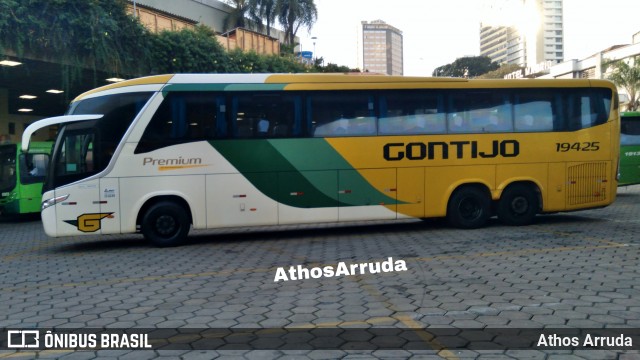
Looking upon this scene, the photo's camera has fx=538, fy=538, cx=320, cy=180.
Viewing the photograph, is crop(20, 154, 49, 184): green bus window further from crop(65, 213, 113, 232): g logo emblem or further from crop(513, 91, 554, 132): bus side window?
crop(513, 91, 554, 132): bus side window

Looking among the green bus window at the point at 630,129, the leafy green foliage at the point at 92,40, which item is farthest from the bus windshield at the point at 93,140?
the green bus window at the point at 630,129

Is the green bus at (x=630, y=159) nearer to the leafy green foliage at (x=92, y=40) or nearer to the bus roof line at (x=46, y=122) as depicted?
the leafy green foliage at (x=92, y=40)

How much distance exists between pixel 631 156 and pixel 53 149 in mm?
18986

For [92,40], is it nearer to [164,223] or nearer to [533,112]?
[164,223]

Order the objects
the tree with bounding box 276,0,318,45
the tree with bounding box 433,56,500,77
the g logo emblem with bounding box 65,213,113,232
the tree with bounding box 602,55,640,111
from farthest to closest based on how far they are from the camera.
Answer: the tree with bounding box 433,56,500,77
the tree with bounding box 276,0,318,45
the tree with bounding box 602,55,640,111
the g logo emblem with bounding box 65,213,113,232

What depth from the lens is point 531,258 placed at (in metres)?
8.30

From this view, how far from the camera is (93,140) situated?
1037cm

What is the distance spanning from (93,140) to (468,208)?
803cm

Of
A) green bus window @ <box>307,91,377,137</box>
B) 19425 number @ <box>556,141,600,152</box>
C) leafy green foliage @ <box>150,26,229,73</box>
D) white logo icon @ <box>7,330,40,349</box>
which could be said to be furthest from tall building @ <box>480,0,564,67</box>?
white logo icon @ <box>7,330,40,349</box>

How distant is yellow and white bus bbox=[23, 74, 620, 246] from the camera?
10438 mm

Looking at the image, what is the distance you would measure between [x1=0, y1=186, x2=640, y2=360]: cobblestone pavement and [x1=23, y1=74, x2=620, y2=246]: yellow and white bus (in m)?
0.74

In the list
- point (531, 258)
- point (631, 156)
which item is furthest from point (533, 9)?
point (531, 258)

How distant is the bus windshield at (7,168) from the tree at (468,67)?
98.5 metres

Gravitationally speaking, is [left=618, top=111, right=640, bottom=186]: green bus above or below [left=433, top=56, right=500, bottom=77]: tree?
below
